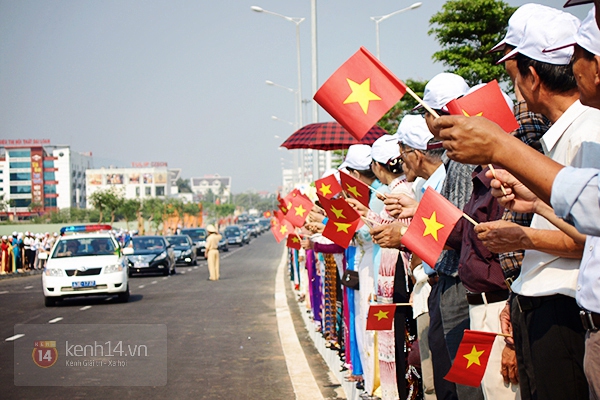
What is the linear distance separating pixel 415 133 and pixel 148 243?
25542 millimetres

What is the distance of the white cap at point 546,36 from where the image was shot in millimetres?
3307

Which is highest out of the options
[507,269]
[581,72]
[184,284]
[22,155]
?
[22,155]

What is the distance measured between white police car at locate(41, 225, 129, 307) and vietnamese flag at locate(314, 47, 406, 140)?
1460cm

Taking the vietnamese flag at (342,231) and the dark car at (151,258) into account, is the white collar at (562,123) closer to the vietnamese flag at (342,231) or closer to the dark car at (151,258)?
the vietnamese flag at (342,231)

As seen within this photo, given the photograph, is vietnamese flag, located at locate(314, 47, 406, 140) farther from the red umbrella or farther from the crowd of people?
the red umbrella

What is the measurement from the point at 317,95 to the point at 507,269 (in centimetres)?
121

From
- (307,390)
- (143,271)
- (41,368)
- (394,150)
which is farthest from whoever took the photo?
(143,271)

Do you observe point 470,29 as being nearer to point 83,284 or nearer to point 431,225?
point 83,284

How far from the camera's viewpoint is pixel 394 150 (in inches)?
259

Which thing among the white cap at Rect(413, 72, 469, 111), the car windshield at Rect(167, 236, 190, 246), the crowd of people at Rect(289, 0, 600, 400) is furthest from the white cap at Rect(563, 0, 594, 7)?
the car windshield at Rect(167, 236, 190, 246)

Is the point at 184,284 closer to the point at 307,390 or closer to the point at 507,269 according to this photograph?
the point at 307,390

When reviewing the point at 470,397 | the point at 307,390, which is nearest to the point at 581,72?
the point at 470,397

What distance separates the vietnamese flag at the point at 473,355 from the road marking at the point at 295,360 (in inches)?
152

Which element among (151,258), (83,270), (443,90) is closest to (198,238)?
(151,258)
